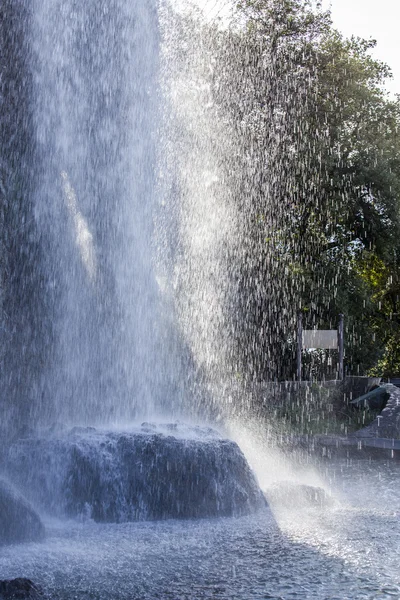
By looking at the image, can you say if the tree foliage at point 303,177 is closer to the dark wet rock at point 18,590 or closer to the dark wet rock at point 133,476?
the dark wet rock at point 133,476

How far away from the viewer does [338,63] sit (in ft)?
79.0

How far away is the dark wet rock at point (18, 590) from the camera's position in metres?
4.48

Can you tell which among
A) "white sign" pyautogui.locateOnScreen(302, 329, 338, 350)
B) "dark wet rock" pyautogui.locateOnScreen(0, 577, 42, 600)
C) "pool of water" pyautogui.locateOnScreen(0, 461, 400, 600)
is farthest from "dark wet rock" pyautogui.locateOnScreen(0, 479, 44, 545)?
"white sign" pyautogui.locateOnScreen(302, 329, 338, 350)

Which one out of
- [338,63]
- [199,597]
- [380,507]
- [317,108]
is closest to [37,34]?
[380,507]

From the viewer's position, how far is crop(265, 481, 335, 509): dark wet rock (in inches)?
303

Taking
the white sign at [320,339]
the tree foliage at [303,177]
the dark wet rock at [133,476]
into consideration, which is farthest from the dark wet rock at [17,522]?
the tree foliage at [303,177]

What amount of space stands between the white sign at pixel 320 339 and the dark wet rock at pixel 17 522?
1298cm

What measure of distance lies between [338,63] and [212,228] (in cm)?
770

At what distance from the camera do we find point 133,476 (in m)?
7.16

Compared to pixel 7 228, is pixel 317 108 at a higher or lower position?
higher

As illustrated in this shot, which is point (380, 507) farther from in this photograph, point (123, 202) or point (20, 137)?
point (20, 137)

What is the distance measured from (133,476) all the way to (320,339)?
476 inches

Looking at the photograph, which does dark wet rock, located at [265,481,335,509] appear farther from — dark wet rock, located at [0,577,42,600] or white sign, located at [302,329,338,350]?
white sign, located at [302,329,338,350]

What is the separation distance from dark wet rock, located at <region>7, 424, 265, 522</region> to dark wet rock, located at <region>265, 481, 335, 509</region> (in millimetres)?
222
